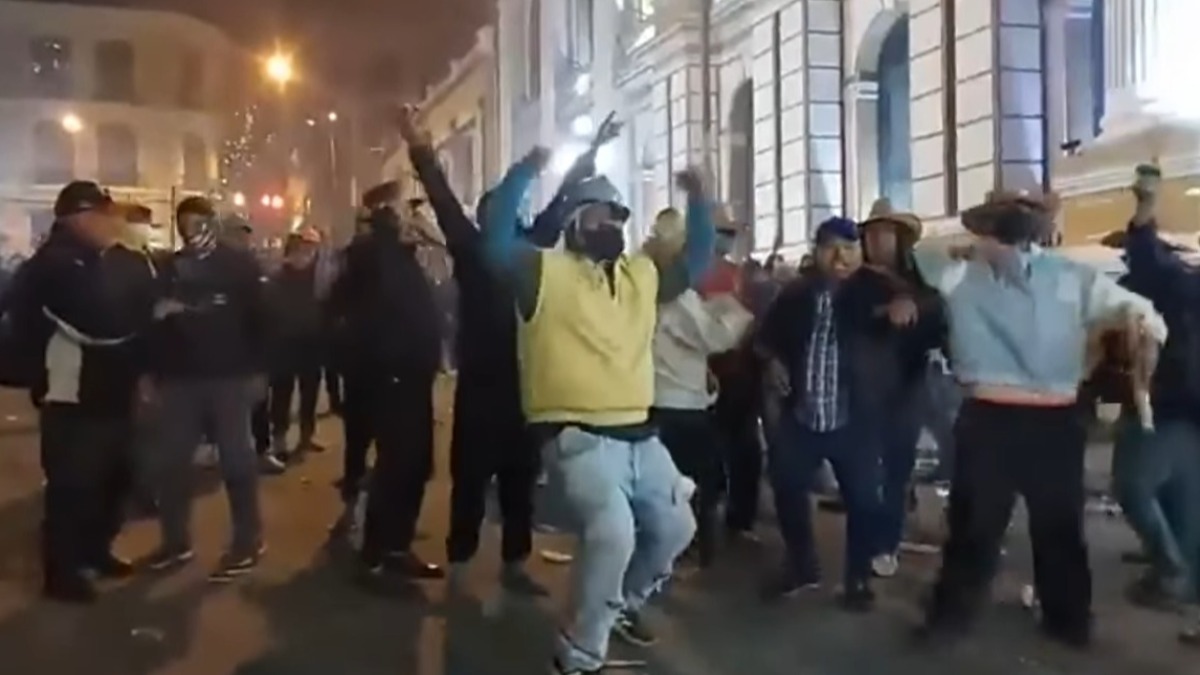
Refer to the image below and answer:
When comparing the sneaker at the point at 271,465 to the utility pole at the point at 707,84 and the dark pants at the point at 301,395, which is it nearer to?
the dark pants at the point at 301,395

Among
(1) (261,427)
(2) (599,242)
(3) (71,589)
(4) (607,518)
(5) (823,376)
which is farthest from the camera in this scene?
(1) (261,427)

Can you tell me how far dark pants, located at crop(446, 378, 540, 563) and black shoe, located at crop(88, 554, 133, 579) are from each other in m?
0.95

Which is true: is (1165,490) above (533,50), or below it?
below

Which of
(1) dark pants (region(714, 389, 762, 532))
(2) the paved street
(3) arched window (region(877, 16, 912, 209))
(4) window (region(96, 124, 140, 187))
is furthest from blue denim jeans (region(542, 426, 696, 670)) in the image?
(3) arched window (region(877, 16, 912, 209))

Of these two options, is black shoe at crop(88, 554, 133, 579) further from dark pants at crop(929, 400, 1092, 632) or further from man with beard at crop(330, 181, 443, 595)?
dark pants at crop(929, 400, 1092, 632)

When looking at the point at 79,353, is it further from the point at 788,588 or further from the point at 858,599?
the point at 858,599

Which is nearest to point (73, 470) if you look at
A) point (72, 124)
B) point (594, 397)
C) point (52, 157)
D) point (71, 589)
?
point (71, 589)

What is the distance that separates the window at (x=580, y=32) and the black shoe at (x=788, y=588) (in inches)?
59.7

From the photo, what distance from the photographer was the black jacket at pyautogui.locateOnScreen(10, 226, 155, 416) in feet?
12.6

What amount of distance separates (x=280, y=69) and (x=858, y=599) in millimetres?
2082

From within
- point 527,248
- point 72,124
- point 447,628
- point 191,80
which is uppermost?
point 191,80

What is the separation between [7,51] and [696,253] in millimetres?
2274

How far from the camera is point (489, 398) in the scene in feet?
11.7

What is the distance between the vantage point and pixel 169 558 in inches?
169
